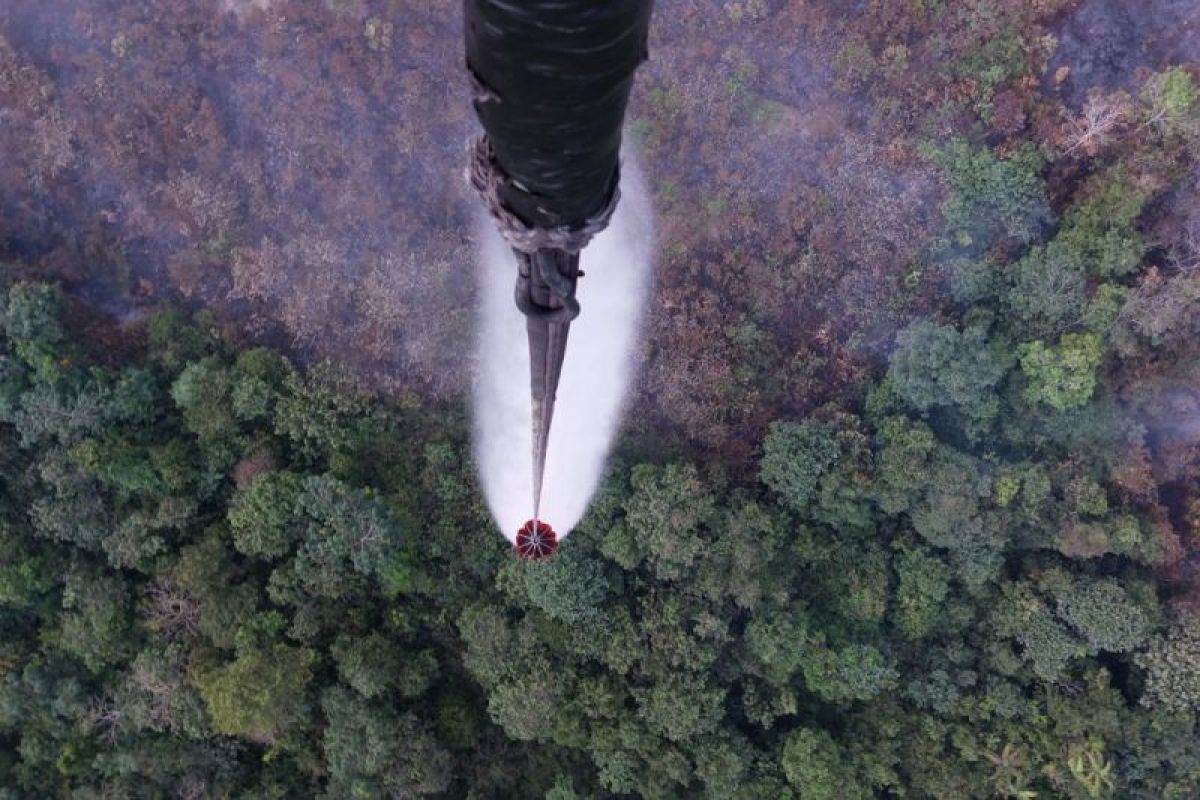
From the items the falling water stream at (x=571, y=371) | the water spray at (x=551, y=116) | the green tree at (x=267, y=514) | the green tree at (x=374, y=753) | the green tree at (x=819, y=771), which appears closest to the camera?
the water spray at (x=551, y=116)

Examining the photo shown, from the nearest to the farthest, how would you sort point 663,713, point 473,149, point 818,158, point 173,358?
point 473,149 < point 663,713 < point 173,358 < point 818,158

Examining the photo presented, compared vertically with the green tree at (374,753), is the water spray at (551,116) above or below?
above

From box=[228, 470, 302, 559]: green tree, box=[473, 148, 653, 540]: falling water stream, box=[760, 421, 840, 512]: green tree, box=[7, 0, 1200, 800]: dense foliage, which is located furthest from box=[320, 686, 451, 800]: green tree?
box=[760, 421, 840, 512]: green tree

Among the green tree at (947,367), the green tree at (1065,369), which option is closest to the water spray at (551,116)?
the green tree at (947,367)

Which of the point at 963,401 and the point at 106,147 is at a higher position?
the point at 106,147

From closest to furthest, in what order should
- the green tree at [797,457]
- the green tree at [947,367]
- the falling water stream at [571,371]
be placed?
the green tree at [947,367] < the green tree at [797,457] < the falling water stream at [571,371]

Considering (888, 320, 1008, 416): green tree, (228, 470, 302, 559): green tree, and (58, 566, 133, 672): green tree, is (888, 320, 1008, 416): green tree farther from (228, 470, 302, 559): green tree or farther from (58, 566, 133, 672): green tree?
(58, 566, 133, 672): green tree

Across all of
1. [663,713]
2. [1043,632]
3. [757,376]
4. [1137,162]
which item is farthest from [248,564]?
[1137,162]

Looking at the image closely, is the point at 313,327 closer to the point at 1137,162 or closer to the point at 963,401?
the point at 963,401

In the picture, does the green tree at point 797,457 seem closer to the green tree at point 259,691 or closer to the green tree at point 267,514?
the green tree at point 267,514

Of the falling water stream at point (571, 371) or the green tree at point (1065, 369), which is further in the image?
the falling water stream at point (571, 371)

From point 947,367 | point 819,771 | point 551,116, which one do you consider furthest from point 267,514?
point 947,367
